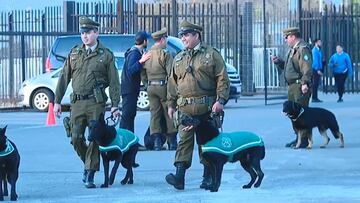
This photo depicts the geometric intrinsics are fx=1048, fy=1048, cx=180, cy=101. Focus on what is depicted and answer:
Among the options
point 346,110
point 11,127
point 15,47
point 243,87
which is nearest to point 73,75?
point 11,127

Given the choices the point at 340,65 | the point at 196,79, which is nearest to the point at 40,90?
the point at 340,65

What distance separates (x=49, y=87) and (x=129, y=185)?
45.0 ft

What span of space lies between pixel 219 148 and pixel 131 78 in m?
4.81

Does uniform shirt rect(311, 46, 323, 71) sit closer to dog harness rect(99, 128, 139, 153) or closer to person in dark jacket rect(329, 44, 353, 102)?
person in dark jacket rect(329, 44, 353, 102)

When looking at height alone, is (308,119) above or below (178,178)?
above

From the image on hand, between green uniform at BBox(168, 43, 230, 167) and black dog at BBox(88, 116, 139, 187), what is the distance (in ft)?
2.50

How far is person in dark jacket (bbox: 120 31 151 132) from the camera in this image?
50.5 ft

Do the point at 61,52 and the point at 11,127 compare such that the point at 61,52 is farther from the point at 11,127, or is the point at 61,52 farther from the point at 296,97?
the point at 296,97

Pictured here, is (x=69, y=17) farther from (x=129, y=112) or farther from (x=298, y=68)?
(x=298, y=68)

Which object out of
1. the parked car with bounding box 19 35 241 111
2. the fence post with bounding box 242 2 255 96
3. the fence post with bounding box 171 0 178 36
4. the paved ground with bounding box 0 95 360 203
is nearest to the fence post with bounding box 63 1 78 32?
the fence post with bounding box 171 0 178 36

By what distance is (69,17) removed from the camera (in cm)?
3072

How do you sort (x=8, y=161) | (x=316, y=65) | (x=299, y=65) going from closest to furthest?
(x=8, y=161)
(x=299, y=65)
(x=316, y=65)

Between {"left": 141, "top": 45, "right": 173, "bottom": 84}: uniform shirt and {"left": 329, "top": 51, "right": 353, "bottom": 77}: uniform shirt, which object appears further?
{"left": 329, "top": 51, "right": 353, "bottom": 77}: uniform shirt

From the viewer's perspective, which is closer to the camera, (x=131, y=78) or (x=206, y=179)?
(x=206, y=179)
